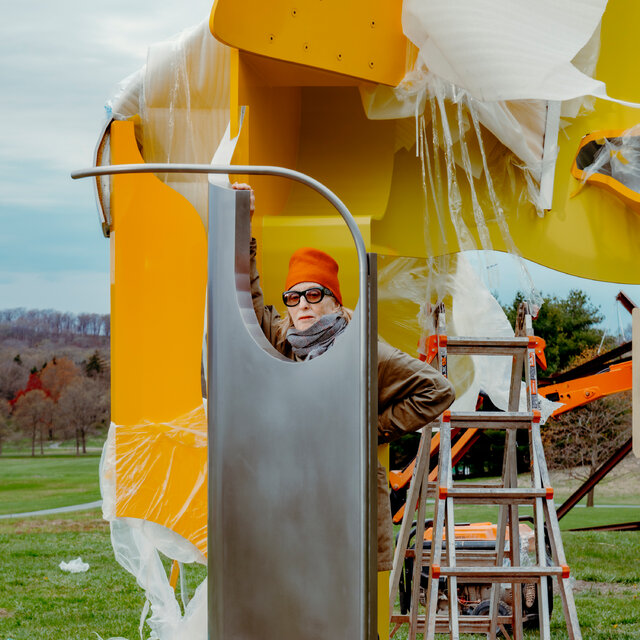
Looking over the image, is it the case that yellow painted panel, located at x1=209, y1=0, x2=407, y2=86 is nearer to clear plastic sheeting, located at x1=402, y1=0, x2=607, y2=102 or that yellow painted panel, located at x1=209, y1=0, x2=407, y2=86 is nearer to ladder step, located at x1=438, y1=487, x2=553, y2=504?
clear plastic sheeting, located at x1=402, y1=0, x2=607, y2=102

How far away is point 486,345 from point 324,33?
1322 mm

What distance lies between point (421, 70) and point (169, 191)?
41.4 inches

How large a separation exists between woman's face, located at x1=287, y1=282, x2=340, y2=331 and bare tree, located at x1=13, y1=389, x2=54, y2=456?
11.1 m

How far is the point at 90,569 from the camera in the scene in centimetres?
882

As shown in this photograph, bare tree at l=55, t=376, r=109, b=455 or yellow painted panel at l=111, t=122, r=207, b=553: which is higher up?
yellow painted panel at l=111, t=122, r=207, b=553

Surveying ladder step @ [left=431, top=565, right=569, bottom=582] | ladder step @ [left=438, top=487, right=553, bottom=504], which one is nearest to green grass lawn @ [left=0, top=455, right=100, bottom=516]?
ladder step @ [left=438, top=487, right=553, bottom=504]

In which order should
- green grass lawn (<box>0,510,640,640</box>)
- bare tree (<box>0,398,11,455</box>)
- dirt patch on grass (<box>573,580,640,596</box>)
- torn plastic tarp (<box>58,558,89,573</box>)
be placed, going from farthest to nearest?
bare tree (<box>0,398,11,455</box>) → torn plastic tarp (<box>58,558,89,573</box>) → dirt patch on grass (<box>573,580,640,596</box>) → green grass lawn (<box>0,510,640,640</box>)

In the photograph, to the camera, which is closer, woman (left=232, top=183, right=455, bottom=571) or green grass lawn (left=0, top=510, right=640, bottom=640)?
woman (left=232, top=183, right=455, bottom=571)

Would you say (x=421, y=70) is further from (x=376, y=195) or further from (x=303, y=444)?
(x=303, y=444)

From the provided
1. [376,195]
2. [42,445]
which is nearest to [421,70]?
[376,195]

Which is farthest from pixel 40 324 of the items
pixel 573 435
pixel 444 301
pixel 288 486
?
pixel 288 486

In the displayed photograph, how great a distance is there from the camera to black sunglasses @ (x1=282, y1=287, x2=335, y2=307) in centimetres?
265

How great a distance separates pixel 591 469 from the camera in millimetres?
12164

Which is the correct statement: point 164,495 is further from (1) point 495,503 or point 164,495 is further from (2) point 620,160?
(2) point 620,160
